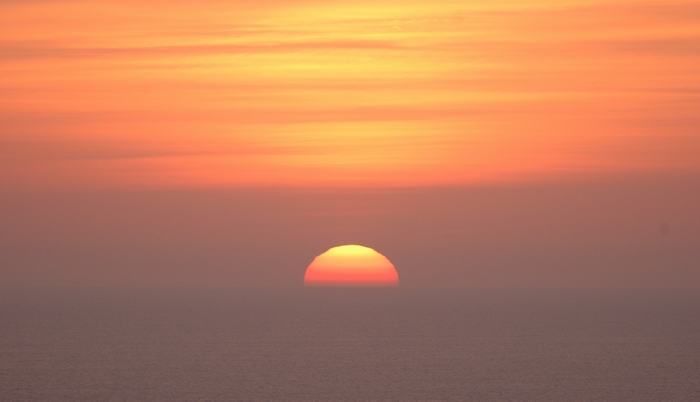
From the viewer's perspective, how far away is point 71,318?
175 metres

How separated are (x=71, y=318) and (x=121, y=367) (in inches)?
3884

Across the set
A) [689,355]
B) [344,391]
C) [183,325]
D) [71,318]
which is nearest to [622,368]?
[689,355]

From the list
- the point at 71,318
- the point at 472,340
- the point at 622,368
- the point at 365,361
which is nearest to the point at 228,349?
the point at 365,361

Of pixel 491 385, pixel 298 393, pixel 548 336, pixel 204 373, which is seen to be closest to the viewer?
pixel 298 393

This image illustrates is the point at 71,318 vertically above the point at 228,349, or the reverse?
the point at 71,318

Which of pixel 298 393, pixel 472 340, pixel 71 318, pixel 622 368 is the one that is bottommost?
pixel 298 393

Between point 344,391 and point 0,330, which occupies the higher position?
point 0,330

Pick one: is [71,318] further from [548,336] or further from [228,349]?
[548,336]

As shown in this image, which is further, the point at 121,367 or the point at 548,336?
the point at 548,336

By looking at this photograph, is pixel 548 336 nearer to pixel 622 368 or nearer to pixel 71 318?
pixel 622 368

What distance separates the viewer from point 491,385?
70.2 meters

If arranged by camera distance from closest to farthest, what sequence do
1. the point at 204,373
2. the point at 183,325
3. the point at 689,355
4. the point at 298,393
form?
1. the point at 298,393
2. the point at 204,373
3. the point at 689,355
4. the point at 183,325

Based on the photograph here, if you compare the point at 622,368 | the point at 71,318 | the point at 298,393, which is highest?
the point at 71,318

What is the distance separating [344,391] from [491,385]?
12.1 m
